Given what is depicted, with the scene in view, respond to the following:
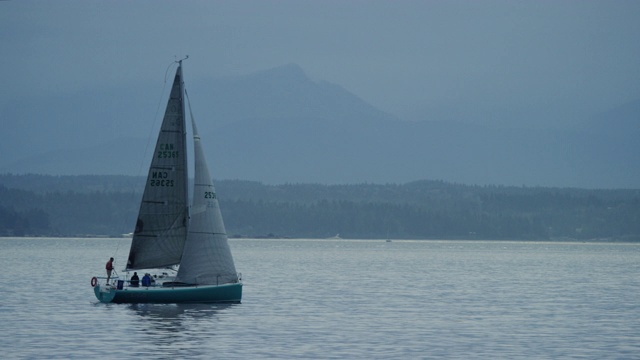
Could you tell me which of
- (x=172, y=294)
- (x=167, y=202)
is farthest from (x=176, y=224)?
(x=172, y=294)

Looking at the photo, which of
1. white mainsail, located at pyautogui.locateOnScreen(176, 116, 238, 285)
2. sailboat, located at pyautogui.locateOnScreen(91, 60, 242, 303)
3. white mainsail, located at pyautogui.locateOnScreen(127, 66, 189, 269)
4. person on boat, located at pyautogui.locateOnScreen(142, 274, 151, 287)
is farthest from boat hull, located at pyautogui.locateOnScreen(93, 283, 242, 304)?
white mainsail, located at pyautogui.locateOnScreen(127, 66, 189, 269)

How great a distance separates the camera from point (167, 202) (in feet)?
214

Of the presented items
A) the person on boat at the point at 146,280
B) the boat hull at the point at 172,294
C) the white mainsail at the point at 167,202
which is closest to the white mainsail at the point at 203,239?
the boat hull at the point at 172,294

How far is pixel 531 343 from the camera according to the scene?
51906 mm

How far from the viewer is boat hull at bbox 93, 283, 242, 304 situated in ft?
212

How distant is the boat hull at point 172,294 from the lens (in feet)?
212

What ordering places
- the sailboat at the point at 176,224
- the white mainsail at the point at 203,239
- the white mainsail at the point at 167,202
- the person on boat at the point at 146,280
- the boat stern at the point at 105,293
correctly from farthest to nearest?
the boat stern at the point at 105,293 < the person on boat at the point at 146,280 < the white mainsail at the point at 167,202 < the sailboat at the point at 176,224 < the white mainsail at the point at 203,239

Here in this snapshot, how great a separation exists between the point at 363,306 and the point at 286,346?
23.5 meters

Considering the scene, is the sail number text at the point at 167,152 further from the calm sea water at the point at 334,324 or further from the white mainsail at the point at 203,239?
the calm sea water at the point at 334,324

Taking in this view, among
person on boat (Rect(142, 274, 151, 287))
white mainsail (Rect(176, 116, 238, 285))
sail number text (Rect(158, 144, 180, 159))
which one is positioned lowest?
person on boat (Rect(142, 274, 151, 287))

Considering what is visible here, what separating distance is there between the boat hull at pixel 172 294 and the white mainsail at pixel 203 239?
1.52 feet

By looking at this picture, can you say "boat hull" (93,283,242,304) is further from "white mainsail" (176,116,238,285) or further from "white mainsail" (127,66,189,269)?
"white mainsail" (127,66,189,269)

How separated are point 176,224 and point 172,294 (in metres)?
3.56

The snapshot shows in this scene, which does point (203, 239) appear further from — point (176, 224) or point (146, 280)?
point (146, 280)
